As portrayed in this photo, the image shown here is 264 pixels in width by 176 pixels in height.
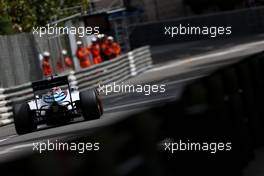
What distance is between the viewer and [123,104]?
72.3 feet

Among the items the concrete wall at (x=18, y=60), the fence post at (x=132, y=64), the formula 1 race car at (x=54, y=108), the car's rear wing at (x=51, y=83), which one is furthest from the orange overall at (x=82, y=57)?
the car's rear wing at (x=51, y=83)

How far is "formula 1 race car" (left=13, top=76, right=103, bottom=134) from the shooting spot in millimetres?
17172

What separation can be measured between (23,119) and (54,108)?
623mm

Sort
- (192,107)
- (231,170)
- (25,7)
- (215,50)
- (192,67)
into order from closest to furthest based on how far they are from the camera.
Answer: (192,107)
(231,170)
(192,67)
(25,7)
(215,50)

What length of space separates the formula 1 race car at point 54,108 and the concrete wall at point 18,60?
8.66 m

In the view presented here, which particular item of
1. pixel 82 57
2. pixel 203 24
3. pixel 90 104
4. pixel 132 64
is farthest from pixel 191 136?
pixel 203 24

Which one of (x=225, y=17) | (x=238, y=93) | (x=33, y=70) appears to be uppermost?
(x=238, y=93)

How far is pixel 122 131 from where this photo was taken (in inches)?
181

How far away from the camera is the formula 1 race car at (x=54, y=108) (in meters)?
17.2

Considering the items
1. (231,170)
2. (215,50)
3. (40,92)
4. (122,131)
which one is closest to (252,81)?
(231,170)

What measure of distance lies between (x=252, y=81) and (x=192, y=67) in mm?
25150

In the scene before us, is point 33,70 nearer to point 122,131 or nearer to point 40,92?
point 40,92

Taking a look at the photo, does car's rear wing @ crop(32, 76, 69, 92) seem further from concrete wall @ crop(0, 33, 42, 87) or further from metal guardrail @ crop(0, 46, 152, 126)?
concrete wall @ crop(0, 33, 42, 87)

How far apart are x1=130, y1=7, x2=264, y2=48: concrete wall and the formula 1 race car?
37368mm
